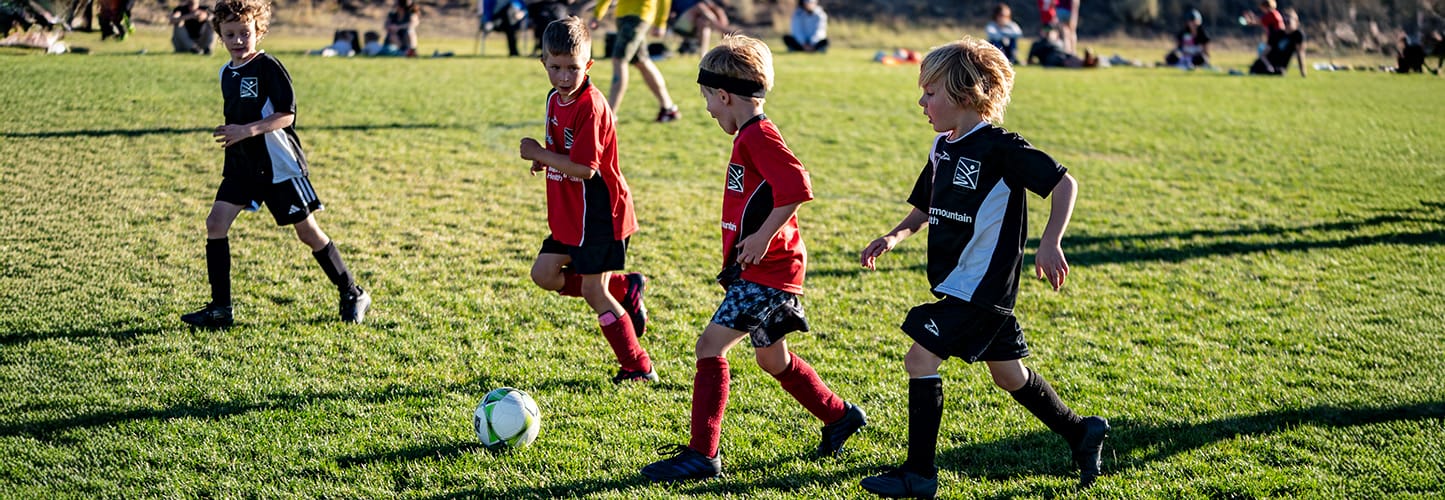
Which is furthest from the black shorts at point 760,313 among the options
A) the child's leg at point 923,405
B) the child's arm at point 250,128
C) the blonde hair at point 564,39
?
the child's arm at point 250,128

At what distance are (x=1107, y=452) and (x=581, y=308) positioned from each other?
2.76 m

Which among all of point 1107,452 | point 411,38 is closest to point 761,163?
point 1107,452

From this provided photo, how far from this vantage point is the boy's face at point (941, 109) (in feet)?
11.4

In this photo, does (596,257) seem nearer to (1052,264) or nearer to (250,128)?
(250,128)

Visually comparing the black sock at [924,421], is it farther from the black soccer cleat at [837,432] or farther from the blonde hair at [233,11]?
the blonde hair at [233,11]

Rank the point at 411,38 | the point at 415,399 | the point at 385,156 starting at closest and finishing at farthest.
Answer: the point at 415,399 → the point at 385,156 → the point at 411,38

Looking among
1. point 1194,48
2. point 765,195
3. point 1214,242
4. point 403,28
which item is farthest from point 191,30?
point 1194,48

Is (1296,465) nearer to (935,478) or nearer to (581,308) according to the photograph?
(935,478)

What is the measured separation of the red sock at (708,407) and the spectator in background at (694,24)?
1548 cm

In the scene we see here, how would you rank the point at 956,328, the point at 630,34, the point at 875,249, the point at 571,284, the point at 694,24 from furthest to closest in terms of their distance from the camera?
the point at 694,24 < the point at 630,34 < the point at 571,284 < the point at 875,249 < the point at 956,328

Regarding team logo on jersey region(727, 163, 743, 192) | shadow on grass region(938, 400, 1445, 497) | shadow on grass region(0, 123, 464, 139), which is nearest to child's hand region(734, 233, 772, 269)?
team logo on jersey region(727, 163, 743, 192)

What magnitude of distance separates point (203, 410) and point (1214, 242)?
650cm

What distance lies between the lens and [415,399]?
4.45 m

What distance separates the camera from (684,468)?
3.72 meters
